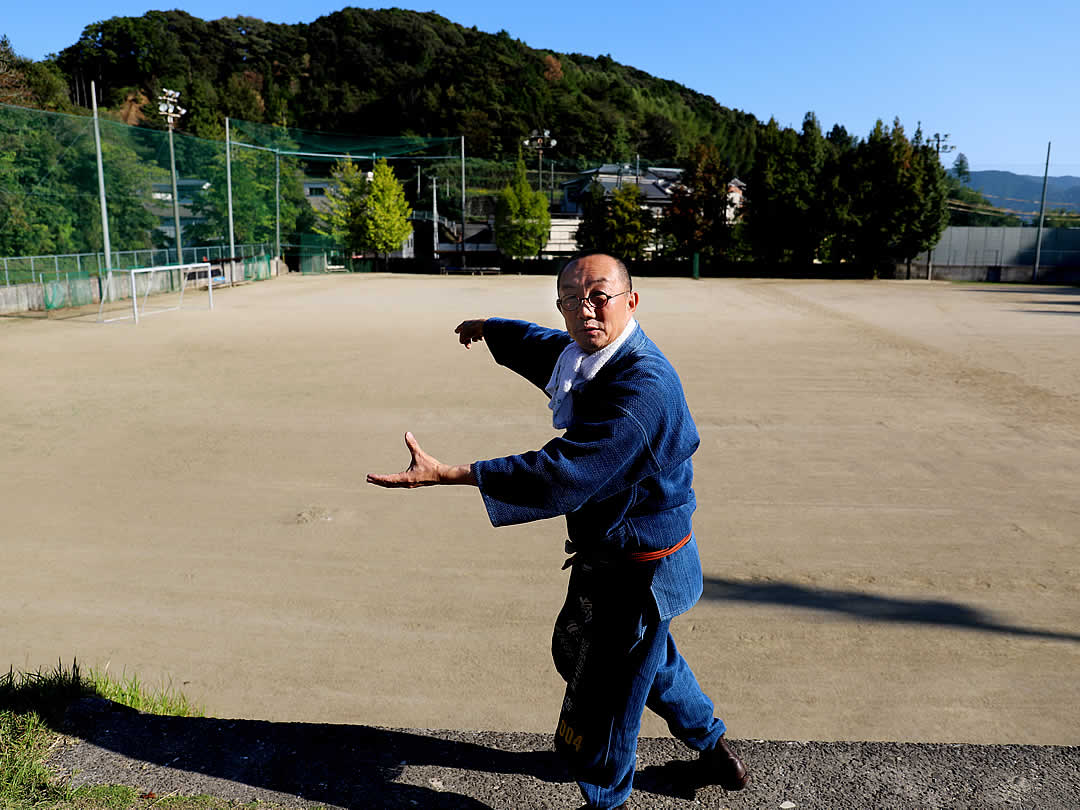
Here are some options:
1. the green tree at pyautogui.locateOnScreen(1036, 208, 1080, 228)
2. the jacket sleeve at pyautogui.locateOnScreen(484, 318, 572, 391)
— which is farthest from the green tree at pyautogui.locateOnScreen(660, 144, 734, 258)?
the jacket sleeve at pyautogui.locateOnScreen(484, 318, 572, 391)

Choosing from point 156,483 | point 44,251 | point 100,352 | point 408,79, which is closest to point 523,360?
point 156,483

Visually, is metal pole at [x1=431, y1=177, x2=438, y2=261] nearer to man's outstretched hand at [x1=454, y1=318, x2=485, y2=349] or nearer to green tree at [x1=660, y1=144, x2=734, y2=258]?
green tree at [x1=660, y1=144, x2=734, y2=258]

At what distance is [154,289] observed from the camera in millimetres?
28438

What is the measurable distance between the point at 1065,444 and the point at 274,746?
9029mm

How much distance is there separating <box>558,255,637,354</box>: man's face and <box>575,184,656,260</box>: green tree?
44477 mm

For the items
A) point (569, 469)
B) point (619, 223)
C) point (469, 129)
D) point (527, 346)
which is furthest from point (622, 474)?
point (469, 129)

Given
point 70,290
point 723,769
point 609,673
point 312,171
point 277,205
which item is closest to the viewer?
point 609,673

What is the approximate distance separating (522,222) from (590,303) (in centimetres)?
4769

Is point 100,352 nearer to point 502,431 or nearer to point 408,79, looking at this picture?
point 502,431

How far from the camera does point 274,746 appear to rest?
9.02ft

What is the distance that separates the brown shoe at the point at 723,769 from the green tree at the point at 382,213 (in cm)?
4964

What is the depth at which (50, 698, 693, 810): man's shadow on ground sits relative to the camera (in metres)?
2.52

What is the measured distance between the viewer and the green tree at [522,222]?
4891cm

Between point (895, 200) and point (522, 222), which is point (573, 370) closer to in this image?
point (895, 200)
